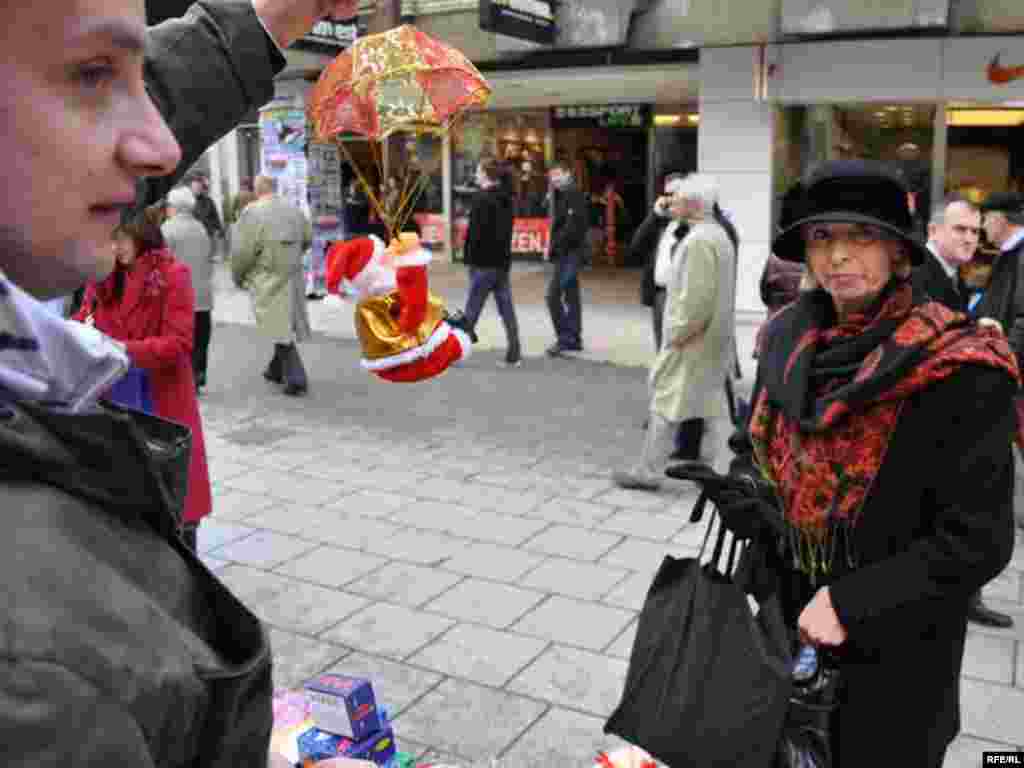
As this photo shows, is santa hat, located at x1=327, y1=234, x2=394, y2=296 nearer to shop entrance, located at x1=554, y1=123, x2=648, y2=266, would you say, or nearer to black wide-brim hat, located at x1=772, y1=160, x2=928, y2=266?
black wide-brim hat, located at x1=772, y1=160, x2=928, y2=266

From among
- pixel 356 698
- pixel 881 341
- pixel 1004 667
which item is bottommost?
pixel 1004 667

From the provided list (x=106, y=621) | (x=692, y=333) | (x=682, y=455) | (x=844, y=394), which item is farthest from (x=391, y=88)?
(x=682, y=455)

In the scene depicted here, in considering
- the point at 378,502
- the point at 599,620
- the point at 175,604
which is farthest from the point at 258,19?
the point at 378,502

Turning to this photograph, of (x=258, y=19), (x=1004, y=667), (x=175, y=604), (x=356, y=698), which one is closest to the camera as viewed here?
(x=175, y=604)

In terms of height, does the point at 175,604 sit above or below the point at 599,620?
above

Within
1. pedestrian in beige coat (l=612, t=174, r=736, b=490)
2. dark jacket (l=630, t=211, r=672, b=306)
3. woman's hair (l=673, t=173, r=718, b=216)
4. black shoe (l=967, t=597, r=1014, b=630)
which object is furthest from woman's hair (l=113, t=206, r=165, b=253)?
dark jacket (l=630, t=211, r=672, b=306)

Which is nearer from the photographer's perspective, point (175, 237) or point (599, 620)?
point (599, 620)

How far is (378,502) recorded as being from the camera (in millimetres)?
6516

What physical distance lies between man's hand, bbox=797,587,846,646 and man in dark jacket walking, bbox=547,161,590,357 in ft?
29.1

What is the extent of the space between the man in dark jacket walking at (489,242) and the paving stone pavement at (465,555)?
118 cm

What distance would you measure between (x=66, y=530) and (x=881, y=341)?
6.94ft

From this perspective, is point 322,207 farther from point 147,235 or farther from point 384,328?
point 384,328

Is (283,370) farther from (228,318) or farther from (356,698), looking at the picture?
(356,698)

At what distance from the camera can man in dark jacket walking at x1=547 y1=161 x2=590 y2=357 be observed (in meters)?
11.2
